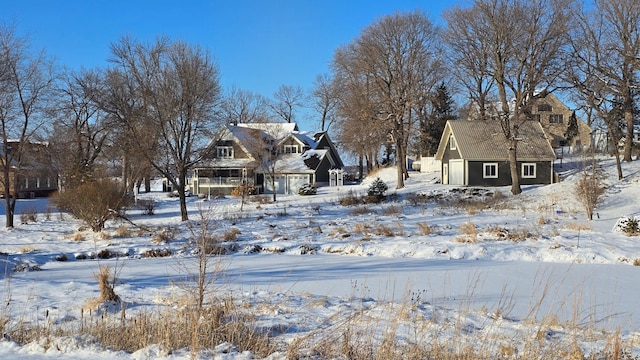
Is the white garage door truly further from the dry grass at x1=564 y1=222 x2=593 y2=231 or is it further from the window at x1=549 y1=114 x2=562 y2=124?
the window at x1=549 y1=114 x2=562 y2=124

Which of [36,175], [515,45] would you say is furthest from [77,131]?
[515,45]

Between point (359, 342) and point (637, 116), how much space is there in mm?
42911

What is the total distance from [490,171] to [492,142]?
7.72 feet

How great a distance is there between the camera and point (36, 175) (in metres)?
45.4

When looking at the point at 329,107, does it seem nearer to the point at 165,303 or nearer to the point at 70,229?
the point at 70,229

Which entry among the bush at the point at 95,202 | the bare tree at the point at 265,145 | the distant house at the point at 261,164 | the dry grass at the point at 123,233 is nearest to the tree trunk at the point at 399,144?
the distant house at the point at 261,164

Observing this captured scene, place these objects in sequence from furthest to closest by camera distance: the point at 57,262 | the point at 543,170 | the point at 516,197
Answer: the point at 543,170 → the point at 516,197 → the point at 57,262

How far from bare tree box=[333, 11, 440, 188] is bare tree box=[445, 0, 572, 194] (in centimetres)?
724

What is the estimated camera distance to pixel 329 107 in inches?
2591

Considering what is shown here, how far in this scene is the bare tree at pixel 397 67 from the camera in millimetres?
39000

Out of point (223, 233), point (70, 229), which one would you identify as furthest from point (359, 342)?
point (70, 229)

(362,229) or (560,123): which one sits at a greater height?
(560,123)

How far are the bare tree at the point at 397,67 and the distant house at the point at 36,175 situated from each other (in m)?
23.4

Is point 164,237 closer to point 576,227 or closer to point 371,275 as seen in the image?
point 371,275
